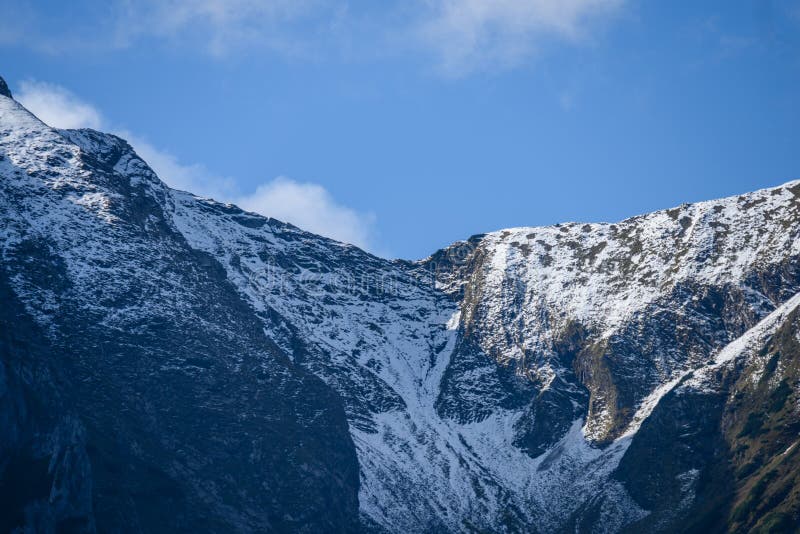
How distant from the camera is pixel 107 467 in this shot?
19962 cm

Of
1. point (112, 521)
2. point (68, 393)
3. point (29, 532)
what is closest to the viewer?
point (29, 532)

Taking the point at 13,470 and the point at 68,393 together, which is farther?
the point at 68,393

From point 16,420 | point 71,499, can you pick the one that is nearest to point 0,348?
point 16,420

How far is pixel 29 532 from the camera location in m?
159

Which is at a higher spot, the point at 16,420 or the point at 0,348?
the point at 0,348

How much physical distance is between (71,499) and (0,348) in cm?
2533

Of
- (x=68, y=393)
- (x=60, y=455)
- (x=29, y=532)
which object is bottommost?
(x=29, y=532)

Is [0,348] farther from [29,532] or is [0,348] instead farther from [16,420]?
[29,532]

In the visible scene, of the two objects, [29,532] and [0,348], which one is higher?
[0,348]

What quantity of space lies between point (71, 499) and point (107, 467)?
83.3 ft

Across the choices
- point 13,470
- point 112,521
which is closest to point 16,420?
point 13,470

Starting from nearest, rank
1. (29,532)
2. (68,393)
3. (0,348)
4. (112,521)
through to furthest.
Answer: (29,532) → (0,348) → (112,521) → (68,393)

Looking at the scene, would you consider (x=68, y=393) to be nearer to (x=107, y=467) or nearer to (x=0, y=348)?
(x=107, y=467)

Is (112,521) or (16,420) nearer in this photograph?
(16,420)
